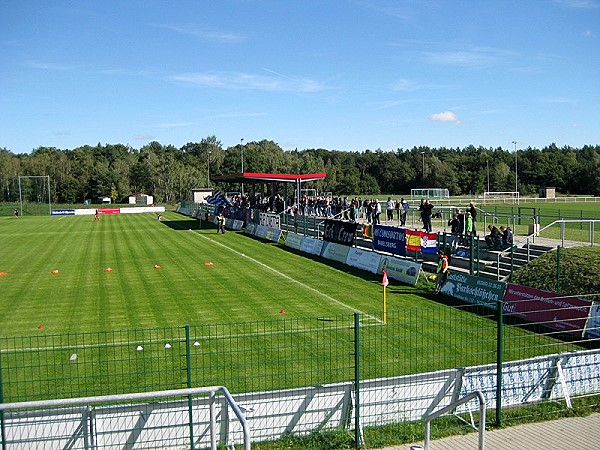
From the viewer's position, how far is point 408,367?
12.3 metres

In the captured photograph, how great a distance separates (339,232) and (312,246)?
219 cm

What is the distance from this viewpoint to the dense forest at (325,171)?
97062 mm

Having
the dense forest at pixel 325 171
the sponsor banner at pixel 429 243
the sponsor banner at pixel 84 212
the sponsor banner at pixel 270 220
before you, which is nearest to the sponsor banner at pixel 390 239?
the sponsor banner at pixel 429 243

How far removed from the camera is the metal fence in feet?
28.9

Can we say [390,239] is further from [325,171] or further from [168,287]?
[325,171]

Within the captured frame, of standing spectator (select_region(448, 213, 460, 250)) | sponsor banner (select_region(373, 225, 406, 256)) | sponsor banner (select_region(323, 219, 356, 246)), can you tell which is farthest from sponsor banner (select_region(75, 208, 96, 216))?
standing spectator (select_region(448, 213, 460, 250))

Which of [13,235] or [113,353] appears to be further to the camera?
A: [13,235]

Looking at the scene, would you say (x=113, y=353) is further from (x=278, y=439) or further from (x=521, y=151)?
(x=521, y=151)

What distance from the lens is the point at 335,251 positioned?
28547 millimetres

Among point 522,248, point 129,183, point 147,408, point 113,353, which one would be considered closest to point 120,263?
point 113,353

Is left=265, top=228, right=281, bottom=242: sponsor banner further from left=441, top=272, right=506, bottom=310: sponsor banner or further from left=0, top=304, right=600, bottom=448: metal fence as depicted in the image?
left=0, top=304, right=600, bottom=448: metal fence

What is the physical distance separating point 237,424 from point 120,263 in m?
21.6

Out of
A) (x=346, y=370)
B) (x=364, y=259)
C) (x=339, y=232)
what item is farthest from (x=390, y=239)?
(x=346, y=370)

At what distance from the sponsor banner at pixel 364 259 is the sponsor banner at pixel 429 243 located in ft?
6.11
